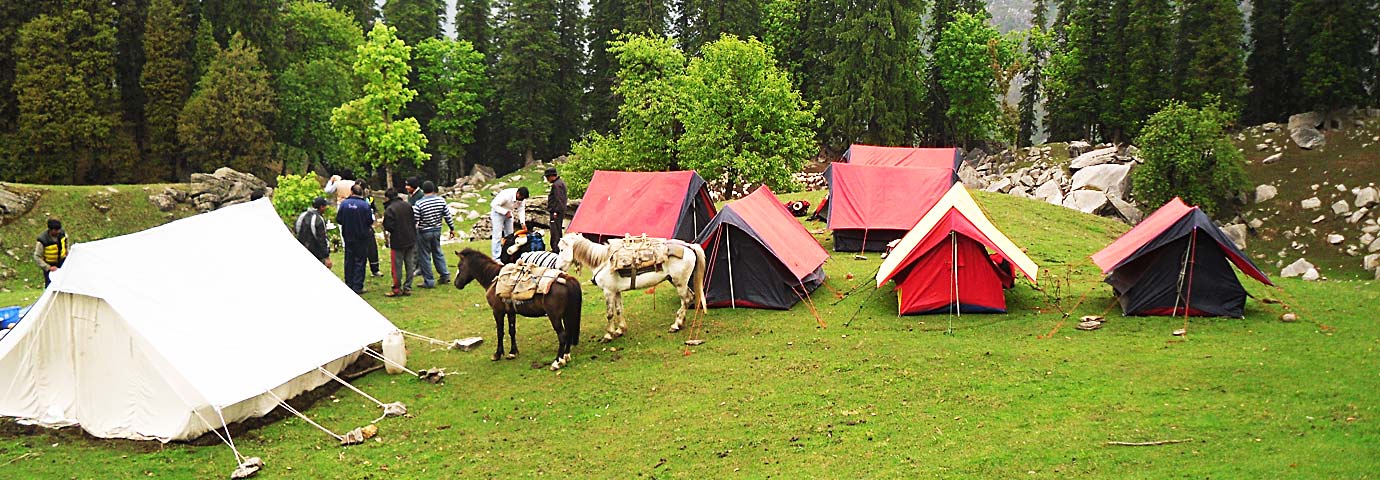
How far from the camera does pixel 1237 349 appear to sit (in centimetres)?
1067

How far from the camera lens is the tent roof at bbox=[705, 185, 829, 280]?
541 inches

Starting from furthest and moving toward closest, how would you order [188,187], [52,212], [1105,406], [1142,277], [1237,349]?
[188,187], [52,212], [1142,277], [1237,349], [1105,406]

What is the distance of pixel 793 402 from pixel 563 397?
2702 mm

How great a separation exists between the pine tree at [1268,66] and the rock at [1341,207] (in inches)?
365

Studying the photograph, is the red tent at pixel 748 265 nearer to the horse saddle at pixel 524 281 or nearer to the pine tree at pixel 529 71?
the horse saddle at pixel 524 281

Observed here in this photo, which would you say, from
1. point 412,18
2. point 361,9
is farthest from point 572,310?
point 361,9

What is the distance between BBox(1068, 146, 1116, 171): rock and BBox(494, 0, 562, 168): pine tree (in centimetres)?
2730

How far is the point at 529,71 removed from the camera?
4784cm

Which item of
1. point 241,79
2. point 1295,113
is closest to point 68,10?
point 241,79

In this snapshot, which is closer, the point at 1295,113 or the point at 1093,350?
the point at 1093,350

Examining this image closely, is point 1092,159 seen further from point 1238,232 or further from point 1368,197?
point 1368,197

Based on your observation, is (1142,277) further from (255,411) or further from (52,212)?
(52,212)

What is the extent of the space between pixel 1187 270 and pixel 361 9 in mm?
52574

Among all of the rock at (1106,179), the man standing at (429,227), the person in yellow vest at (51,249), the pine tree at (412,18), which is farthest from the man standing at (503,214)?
the pine tree at (412,18)
